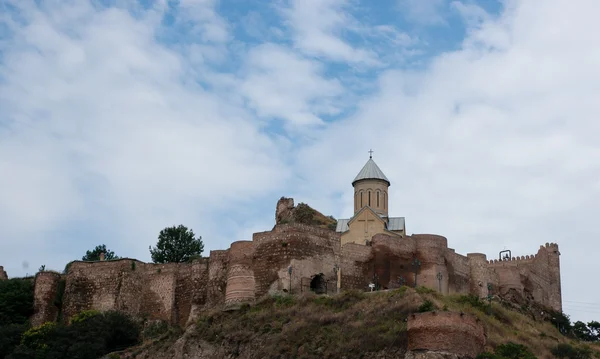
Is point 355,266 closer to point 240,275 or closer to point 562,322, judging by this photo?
point 240,275

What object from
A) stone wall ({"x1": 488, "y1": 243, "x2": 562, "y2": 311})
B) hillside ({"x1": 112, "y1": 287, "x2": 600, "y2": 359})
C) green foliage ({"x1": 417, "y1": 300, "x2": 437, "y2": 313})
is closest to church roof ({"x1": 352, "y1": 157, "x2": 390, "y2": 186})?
stone wall ({"x1": 488, "y1": 243, "x2": 562, "y2": 311})

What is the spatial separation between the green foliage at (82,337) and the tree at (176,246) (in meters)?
7.77

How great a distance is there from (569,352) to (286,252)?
41.6ft

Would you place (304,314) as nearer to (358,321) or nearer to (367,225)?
(358,321)

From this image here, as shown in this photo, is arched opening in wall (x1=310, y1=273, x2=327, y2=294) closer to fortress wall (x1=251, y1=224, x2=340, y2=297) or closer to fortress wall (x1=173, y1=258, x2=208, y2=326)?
fortress wall (x1=251, y1=224, x2=340, y2=297)

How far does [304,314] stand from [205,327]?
16.2ft

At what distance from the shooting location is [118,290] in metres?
51.7

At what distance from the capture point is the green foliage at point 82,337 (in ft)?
158

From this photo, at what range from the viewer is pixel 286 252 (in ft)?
154

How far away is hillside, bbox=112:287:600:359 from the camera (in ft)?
A: 130

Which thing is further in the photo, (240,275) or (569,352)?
(240,275)

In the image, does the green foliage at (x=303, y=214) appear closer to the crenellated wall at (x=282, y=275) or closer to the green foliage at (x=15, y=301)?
the crenellated wall at (x=282, y=275)

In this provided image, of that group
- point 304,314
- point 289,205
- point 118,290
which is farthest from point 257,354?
point 289,205

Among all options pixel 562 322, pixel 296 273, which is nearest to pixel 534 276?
pixel 562 322
